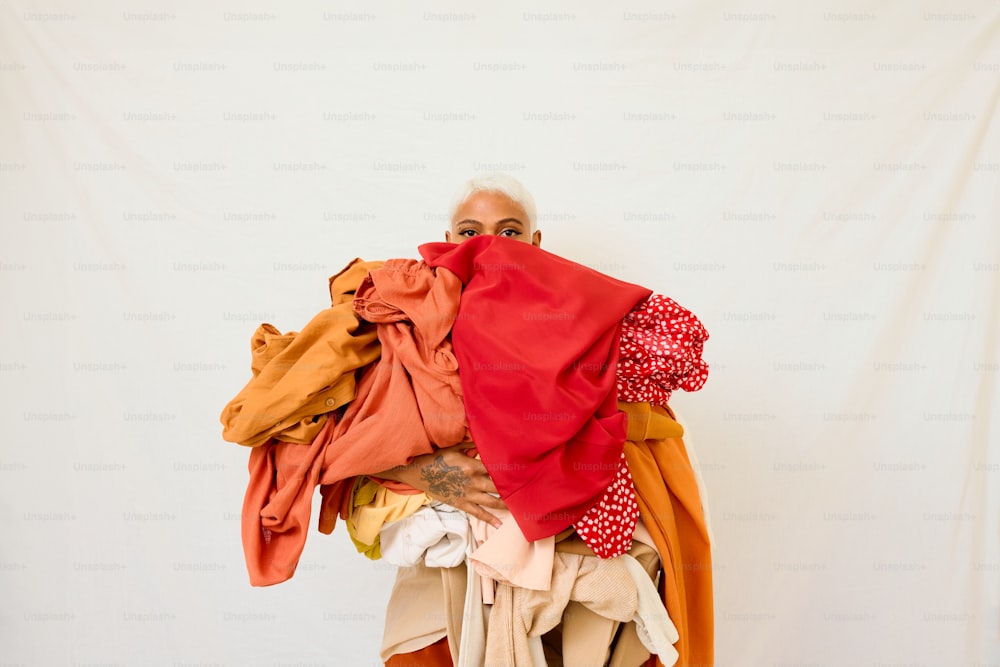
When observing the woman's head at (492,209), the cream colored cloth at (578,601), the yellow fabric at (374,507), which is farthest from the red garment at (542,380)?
the woman's head at (492,209)

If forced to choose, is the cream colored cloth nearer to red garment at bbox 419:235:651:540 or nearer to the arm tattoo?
red garment at bbox 419:235:651:540

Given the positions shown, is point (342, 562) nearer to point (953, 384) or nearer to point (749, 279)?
point (749, 279)

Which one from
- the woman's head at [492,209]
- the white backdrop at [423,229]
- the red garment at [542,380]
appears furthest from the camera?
the white backdrop at [423,229]

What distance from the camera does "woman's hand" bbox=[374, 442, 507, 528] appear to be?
182 centimetres

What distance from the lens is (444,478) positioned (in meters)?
1.82

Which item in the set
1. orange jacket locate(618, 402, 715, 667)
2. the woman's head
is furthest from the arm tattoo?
the woman's head

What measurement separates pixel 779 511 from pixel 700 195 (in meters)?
1.24

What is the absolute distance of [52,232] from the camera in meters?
2.97

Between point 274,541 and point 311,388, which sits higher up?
point 311,388

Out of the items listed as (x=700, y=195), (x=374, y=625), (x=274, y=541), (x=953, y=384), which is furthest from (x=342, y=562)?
(x=953, y=384)

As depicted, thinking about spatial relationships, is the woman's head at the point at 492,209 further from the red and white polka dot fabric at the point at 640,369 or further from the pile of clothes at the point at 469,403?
the red and white polka dot fabric at the point at 640,369

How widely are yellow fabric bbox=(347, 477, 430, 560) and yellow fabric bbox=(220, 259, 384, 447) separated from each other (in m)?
0.20

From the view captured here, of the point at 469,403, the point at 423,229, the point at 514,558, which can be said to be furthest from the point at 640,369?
the point at 423,229

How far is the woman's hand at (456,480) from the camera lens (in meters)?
1.82
